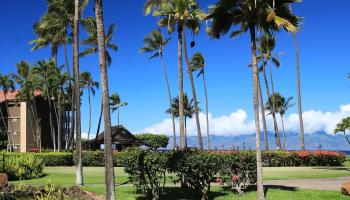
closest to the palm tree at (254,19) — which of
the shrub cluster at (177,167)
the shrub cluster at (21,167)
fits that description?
the shrub cluster at (177,167)

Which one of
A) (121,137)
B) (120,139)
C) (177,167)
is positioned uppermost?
(121,137)

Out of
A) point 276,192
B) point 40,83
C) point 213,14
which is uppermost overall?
point 40,83

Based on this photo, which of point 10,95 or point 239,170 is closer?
point 239,170

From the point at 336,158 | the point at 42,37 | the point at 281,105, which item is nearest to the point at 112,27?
the point at 42,37

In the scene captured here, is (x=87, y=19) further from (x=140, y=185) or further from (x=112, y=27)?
(x=140, y=185)

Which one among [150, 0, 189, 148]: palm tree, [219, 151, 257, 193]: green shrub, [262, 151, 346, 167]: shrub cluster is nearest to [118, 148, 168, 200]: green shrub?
[219, 151, 257, 193]: green shrub

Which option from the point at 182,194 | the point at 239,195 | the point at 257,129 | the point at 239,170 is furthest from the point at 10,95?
the point at 257,129

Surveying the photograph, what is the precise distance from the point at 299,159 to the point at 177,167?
25.1m

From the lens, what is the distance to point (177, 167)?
18531 mm

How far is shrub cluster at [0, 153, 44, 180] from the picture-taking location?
29.5 m

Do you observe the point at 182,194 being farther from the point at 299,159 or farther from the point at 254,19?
the point at 299,159

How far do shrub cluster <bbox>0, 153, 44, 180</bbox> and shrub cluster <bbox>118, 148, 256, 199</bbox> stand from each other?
12.9 m

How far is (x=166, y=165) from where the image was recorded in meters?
18.3

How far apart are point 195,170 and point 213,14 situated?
5.86 meters
